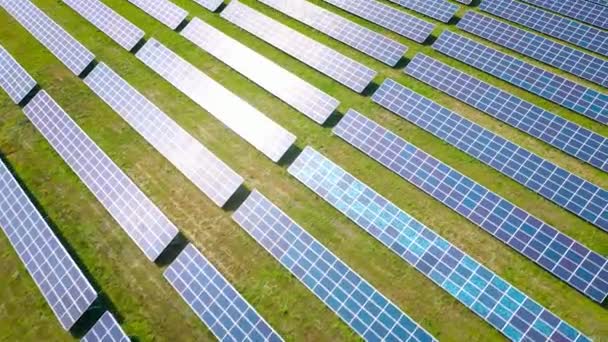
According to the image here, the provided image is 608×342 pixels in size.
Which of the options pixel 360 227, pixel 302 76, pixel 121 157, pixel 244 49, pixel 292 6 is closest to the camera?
pixel 360 227

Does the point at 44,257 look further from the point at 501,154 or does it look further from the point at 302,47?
the point at 501,154

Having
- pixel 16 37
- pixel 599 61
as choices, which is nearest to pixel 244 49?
pixel 16 37

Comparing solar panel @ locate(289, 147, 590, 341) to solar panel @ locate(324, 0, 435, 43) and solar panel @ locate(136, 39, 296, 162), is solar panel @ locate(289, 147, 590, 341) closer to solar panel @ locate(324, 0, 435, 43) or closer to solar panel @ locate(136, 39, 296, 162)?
solar panel @ locate(136, 39, 296, 162)

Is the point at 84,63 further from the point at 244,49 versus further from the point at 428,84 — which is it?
the point at 428,84

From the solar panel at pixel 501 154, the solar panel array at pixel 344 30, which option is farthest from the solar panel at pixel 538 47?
the solar panel at pixel 501 154

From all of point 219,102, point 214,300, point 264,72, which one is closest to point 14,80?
point 219,102

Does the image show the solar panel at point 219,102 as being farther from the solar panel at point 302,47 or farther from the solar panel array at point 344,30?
the solar panel array at point 344,30
